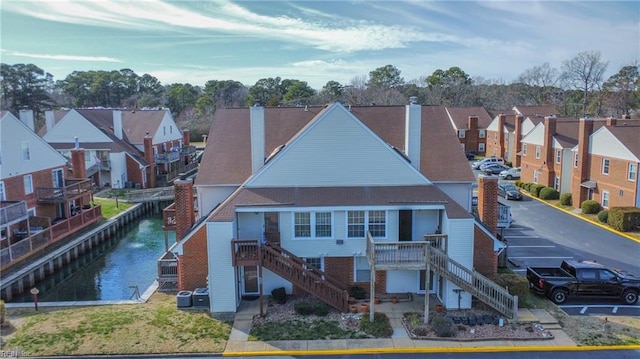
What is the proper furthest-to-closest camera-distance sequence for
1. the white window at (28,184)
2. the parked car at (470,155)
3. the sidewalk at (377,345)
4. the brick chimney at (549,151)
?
the parked car at (470,155) < the brick chimney at (549,151) < the white window at (28,184) < the sidewalk at (377,345)

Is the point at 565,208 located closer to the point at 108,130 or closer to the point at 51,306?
the point at 51,306

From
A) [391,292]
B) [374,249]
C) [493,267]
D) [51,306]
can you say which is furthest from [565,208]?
[51,306]

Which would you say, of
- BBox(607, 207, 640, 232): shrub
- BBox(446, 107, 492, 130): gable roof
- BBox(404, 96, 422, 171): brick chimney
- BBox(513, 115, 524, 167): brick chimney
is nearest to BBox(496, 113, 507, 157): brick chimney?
BBox(513, 115, 524, 167): brick chimney

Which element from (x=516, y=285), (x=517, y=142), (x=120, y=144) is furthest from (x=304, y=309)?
(x=517, y=142)

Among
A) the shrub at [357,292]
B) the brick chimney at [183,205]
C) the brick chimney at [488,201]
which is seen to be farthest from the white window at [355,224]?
the brick chimney at [183,205]

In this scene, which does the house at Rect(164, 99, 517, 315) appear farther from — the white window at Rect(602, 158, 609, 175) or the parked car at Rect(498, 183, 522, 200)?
the parked car at Rect(498, 183, 522, 200)

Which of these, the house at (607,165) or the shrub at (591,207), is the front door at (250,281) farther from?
the shrub at (591,207)
